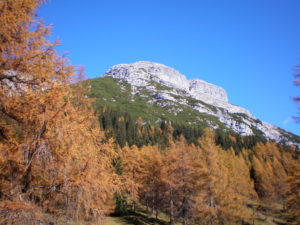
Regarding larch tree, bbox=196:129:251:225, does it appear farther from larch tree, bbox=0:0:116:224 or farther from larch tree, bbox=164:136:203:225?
larch tree, bbox=0:0:116:224

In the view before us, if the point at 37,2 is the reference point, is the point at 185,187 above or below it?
below

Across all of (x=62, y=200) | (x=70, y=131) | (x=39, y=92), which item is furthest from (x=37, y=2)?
(x=62, y=200)

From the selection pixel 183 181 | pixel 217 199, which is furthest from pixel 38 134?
pixel 183 181

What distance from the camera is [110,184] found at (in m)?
6.05

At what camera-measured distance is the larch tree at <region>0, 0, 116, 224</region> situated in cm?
511

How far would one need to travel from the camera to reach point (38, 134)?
524cm

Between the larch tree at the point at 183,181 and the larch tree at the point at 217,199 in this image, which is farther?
the larch tree at the point at 183,181

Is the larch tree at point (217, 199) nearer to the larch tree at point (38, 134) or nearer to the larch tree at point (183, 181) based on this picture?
the larch tree at point (183, 181)

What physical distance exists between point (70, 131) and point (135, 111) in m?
172

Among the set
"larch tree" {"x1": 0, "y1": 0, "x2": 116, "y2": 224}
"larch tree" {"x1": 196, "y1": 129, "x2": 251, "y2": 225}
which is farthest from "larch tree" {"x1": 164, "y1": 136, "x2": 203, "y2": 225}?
"larch tree" {"x1": 0, "y1": 0, "x2": 116, "y2": 224}

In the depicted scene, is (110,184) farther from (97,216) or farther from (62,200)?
(62,200)

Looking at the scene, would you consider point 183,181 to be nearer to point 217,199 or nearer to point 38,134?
point 217,199

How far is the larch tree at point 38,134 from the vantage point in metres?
5.11

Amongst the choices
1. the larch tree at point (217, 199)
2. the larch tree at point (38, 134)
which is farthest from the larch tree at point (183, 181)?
the larch tree at point (38, 134)
